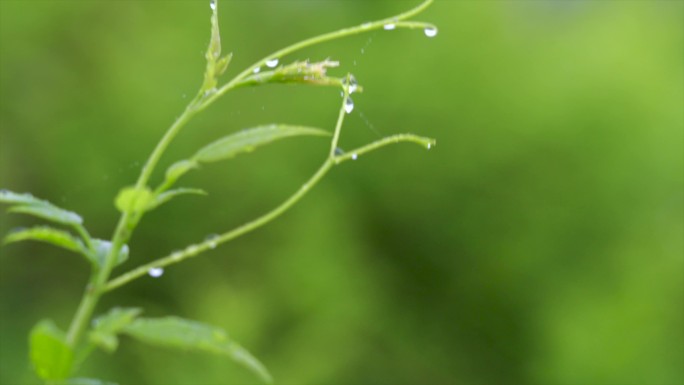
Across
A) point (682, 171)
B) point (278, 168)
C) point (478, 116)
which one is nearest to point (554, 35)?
point (478, 116)

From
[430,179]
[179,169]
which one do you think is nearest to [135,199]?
[179,169]

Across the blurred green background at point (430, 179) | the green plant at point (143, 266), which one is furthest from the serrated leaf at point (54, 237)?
the blurred green background at point (430, 179)

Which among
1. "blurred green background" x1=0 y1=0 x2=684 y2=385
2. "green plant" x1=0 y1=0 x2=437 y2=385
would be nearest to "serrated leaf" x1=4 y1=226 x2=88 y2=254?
"green plant" x1=0 y1=0 x2=437 y2=385

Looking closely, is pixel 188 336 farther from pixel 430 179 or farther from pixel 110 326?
pixel 430 179

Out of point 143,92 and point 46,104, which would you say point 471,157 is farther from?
point 46,104

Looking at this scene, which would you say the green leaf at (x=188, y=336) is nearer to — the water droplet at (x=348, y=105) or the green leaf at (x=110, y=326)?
the green leaf at (x=110, y=326)

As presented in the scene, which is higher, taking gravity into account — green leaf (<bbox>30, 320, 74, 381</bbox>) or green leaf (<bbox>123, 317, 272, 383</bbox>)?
green leaf (<bbox>123, 317, 272, 383</bbox>)

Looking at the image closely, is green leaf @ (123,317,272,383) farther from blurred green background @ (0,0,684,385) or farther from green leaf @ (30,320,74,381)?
blurred green background @ (0,0,684,385)
